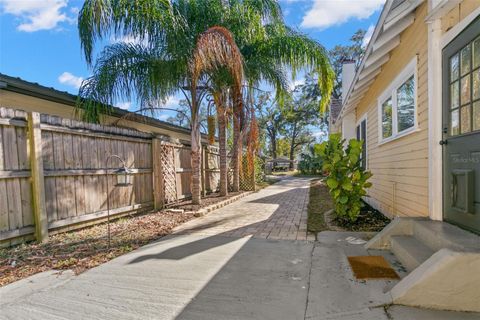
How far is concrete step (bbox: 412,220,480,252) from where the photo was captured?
2482 millimetres

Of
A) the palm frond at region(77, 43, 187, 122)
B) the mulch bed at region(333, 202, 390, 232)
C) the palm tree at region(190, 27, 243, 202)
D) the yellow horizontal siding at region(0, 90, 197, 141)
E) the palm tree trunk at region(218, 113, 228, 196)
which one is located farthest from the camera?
the palm tree trunk at region(218, 113, 228, 196)

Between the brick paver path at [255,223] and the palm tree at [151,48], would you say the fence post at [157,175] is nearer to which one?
the palm tree at [151,48]

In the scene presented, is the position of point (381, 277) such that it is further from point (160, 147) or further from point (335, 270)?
point (160, 147)

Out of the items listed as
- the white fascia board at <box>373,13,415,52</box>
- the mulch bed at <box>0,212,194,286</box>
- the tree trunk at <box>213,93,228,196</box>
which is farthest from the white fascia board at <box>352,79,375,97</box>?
the mulch bed at <box>0,212,194,286</box>

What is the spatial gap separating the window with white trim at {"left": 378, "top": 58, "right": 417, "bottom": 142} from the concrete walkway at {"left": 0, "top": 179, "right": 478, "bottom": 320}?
87.6 inches

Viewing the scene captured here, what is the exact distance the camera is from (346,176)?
536cm

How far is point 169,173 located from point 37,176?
3.49 meters

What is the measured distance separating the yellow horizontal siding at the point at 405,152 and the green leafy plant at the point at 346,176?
2.15 feet

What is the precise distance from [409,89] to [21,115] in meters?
5.93

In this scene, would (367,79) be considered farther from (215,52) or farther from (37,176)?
(37,176)

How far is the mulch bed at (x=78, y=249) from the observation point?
Answer: 345 centimetres

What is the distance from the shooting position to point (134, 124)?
9219mm

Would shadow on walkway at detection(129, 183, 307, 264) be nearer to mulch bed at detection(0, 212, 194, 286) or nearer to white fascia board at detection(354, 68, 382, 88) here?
mulch bed at detection(0, 212, 194, 286)

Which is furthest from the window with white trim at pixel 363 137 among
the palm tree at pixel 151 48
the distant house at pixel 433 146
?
the distant house at pixel 433 146
